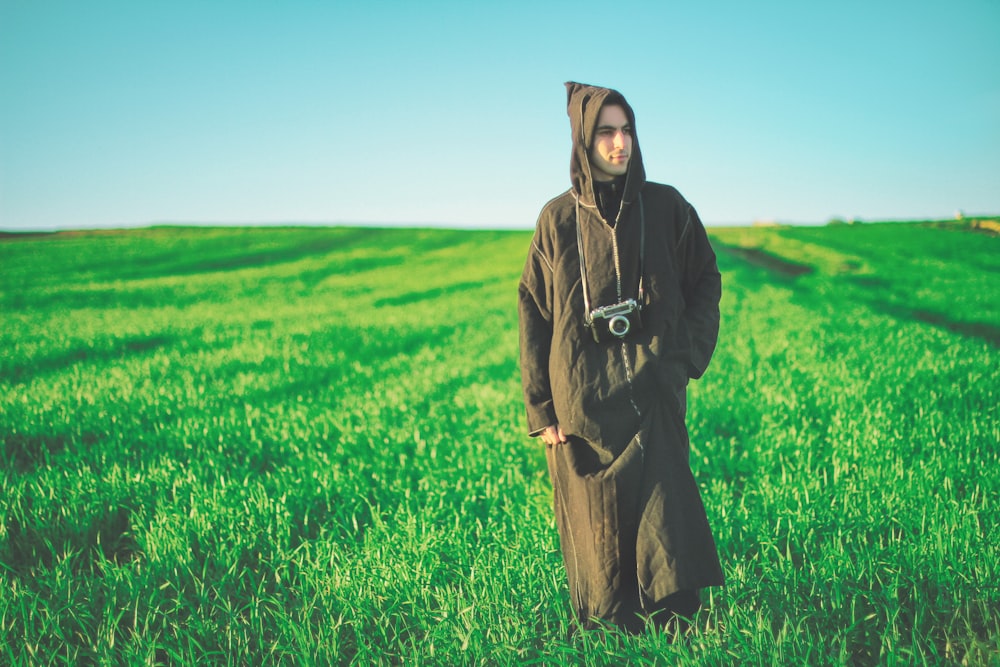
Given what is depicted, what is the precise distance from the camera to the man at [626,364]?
6.86ft

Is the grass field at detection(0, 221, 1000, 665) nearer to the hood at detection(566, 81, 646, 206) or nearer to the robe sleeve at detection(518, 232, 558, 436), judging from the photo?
the robe sleeve at detection(518, 232, 558, 436)

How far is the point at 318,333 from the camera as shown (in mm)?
12758

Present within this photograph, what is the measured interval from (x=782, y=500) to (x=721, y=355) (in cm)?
577

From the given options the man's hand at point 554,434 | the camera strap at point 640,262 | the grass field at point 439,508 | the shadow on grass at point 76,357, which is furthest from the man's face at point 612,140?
the shadow on grass at point 76,357

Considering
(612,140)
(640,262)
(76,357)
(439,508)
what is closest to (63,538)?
(439,508)

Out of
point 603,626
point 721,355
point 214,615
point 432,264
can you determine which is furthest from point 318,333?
point 432,264

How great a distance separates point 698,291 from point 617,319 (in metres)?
0.41

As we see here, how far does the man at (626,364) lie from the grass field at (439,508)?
25cm

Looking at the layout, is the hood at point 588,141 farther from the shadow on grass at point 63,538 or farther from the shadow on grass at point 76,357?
the shadow on grass at point 76,357

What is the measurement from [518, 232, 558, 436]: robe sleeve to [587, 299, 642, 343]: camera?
11.2 inches

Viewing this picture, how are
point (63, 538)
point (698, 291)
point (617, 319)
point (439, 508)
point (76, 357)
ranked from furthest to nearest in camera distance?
1. point (76, 357)
2. point (439, 508)
3. point (63, 538)
4. point (698, 291)
5. point (617, 319)

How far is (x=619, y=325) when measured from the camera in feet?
6.82

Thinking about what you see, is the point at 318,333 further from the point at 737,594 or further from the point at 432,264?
the point at 432,264

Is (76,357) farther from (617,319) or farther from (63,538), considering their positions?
(617,319)
